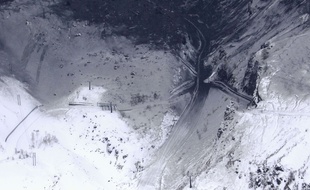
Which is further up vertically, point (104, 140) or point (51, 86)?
point (51, 86)

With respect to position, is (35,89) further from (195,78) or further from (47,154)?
(195,78)

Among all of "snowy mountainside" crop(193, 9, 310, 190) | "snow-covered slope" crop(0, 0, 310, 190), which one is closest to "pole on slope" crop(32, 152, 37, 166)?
"snow-covered slope" crop(0, 0, 310, 190)

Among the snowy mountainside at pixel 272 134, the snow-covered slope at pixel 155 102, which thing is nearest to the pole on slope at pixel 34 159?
the snow-covered slope at pixel 155 102

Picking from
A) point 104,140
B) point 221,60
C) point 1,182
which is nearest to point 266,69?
point 221,60

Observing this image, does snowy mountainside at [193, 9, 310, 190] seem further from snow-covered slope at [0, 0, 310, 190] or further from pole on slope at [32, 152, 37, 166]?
pole on slope at [32, 152, 37, 166]

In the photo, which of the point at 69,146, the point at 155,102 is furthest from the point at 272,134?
the point at 69,146

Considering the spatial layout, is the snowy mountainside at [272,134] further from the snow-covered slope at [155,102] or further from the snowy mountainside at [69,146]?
the snowy mountainside at [69,146]

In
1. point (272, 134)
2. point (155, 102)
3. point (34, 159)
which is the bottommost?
point (34, 159)

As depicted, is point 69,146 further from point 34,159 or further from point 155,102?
point 155,102

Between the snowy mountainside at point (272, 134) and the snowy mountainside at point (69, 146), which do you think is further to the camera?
the snowy mountainside at point (69, 146)
